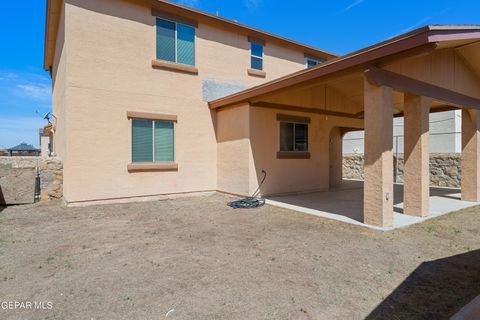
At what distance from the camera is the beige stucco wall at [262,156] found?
9368mm

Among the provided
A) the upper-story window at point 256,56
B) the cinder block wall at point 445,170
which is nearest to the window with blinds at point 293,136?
the upper-story window at point 256,56

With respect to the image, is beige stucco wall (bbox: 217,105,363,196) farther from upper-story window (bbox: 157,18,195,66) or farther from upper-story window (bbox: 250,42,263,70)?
upper-story window (bbox: 250,42,263,70)

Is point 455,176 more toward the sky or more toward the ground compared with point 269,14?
more toward the ground

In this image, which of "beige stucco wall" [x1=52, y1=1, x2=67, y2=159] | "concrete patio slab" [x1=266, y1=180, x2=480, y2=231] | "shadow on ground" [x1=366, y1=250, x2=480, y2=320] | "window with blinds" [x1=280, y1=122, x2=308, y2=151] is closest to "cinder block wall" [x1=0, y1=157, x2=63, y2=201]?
"beige stucco wall" [x1=52, y1=1, x2=67, y2=159]

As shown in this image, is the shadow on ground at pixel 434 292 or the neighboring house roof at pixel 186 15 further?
the neighboring house roof at pixel 186 15

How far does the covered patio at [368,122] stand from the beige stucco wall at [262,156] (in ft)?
0.12

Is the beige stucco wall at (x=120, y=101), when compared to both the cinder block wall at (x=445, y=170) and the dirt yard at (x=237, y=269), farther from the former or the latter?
the cinder block wall at (x=445, y=170)

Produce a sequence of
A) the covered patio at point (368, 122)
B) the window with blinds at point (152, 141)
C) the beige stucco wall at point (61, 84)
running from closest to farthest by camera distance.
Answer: the covered patio at point (368, 122), the beige stucco wall at point (61, 84), the window with blinds at point (152, 141)

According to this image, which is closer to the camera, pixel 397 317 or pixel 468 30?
pixel 397 317

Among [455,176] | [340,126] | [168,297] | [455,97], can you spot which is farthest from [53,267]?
[455,176]

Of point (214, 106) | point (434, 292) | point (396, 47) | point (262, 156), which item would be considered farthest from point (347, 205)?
point (214, 106)

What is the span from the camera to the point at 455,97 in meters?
7.86

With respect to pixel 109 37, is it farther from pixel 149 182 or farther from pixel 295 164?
pixel 295 164

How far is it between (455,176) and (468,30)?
9.48m
